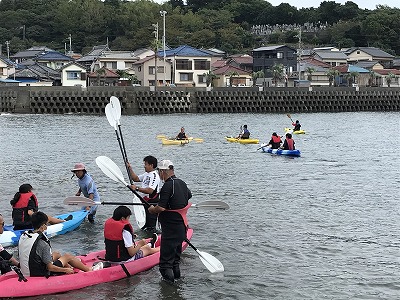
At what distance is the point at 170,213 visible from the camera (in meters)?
11.1

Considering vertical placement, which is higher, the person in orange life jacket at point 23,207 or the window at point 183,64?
the window at point 183,64

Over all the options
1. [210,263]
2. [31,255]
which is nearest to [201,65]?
[210,263]

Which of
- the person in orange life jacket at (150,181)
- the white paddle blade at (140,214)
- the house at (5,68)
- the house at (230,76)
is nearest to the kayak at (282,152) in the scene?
the white paddle blade at (140,214)

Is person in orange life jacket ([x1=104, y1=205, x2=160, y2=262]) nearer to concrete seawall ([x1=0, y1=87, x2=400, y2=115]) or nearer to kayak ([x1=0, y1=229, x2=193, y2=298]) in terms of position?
kayak ([x1=0, y1=229, x2=193, y2=298])

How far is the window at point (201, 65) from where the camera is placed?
88562 mm

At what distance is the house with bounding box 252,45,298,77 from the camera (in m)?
97.6

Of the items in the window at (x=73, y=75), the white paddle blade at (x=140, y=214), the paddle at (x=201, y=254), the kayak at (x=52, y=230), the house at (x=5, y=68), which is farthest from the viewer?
the house at (x=5, y=68)

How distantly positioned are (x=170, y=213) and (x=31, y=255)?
2.39m

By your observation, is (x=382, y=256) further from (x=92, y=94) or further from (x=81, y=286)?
(x=92, y=94)

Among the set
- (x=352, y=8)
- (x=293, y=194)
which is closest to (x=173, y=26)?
(x=352, y=8)

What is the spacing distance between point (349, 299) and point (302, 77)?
86567 mm

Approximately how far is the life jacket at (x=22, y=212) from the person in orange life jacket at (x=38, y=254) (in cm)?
319

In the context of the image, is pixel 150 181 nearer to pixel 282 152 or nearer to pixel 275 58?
pixel 282 152

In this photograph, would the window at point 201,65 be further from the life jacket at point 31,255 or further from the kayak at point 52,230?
the life jacket at point 31,255
